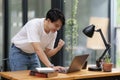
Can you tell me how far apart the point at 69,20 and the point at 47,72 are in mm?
2587

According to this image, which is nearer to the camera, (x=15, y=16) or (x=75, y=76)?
(x=75, y=76)

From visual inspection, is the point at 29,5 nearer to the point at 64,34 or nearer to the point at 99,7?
the point at 64,34

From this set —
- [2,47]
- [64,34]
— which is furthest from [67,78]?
[2,47]

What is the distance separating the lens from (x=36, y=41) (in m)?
2.93

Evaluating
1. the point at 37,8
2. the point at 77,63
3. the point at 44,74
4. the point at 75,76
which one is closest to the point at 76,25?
the point at 37,8

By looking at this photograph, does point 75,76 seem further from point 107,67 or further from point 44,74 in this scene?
point 107,67

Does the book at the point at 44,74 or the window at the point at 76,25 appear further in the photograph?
the window at the point at 76,25

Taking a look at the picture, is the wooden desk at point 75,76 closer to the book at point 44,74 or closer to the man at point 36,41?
the book at point 44,74

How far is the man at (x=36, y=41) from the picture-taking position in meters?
2.93

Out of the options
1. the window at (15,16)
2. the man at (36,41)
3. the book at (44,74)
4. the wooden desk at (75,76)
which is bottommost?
the wooden desk at (75,76)

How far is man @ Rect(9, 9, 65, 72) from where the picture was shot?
2.93 metres

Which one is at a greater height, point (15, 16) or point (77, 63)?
point (15, 16)

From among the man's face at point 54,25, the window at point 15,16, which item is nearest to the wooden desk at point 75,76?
the man's face at point 54,25

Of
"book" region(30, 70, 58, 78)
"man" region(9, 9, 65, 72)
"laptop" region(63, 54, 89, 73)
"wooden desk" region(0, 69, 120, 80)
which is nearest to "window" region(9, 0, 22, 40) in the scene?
"man" region(9, 9, 65, 72)
